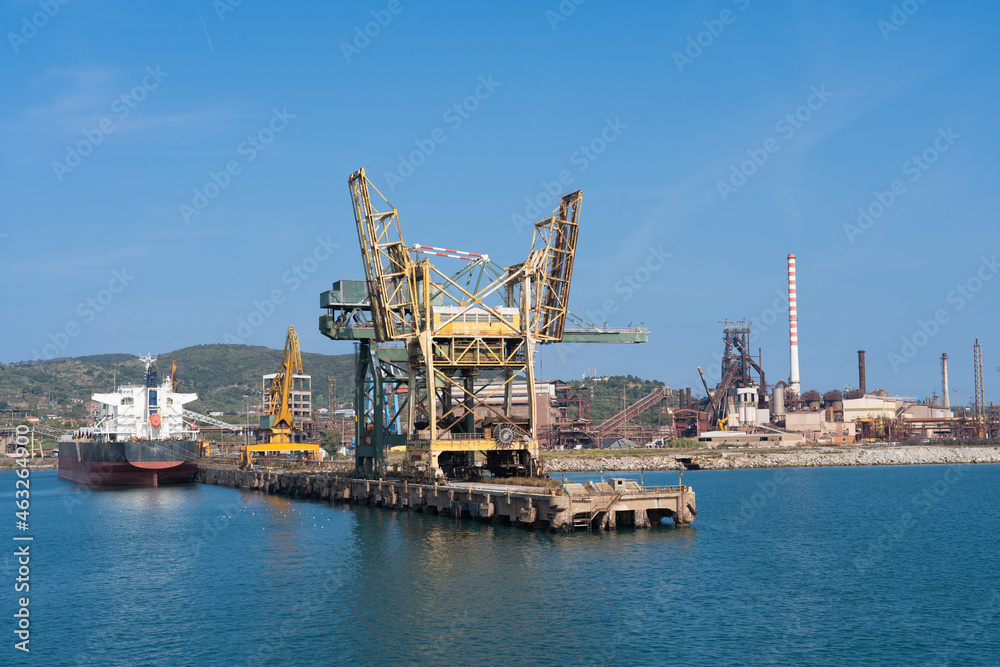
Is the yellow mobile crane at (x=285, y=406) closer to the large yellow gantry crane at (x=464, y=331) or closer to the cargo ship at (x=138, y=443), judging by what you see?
the cargo ship at (x=138, y=443)

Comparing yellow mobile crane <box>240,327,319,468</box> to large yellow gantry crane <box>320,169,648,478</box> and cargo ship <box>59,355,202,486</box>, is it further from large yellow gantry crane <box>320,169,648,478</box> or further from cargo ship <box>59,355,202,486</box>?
large yellow gantry crane <box>320,169,648,478</box>

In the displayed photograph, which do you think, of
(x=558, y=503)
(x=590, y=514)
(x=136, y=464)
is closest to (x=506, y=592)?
(x=558, y=503)

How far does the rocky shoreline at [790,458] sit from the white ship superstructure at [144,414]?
156 feet

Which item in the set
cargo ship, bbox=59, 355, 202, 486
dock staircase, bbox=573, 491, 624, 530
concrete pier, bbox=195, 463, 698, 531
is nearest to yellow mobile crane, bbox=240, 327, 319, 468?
cargo ship, bbox=59, 355, 202, 486

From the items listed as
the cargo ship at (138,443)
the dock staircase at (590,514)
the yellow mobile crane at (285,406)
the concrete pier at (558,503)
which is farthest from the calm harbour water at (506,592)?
the yellow mobile crane at (285,406)

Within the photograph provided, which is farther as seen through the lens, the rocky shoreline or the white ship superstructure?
the rocky shoreline

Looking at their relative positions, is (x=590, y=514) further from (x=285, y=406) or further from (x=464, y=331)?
(x=285, y=406)

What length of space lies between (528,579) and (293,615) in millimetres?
8815

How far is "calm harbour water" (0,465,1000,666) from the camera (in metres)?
26.2

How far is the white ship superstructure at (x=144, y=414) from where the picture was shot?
99.4m

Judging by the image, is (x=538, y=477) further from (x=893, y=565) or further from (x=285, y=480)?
(x=285, y=480)

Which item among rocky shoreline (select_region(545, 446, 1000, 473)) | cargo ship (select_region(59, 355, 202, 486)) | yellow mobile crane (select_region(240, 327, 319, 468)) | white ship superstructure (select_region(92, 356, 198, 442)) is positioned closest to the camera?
cargo ship (select_region(59, 355, 202, 486))

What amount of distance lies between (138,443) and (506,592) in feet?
227

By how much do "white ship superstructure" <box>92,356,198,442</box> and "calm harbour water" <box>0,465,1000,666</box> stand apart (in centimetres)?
4319
